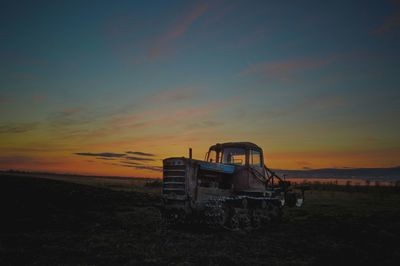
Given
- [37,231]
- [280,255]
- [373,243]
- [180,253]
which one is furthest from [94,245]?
[373,243]

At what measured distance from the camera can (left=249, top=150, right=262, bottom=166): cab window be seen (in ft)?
59.6

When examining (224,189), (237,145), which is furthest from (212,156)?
(224,189)

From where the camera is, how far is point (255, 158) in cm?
1848

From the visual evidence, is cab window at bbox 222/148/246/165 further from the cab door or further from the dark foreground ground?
the dark foreground ground

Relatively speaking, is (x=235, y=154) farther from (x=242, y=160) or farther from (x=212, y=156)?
(x=212, y=156)

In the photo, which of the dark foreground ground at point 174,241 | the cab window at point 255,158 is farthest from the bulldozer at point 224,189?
the dark foreground ground at point 174,241

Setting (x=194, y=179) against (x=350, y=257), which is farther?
(x=194, y=179)

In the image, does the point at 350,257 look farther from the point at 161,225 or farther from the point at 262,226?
the point at 161,225

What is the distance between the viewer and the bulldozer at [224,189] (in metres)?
15.3

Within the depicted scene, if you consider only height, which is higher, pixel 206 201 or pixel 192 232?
pixel 206 201

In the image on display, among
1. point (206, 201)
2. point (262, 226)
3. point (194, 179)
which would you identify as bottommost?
point (262, 226)

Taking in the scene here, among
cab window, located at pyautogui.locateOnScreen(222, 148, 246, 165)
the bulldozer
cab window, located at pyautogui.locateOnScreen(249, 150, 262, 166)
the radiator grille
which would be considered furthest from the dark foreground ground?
cab window, located at pyautogui.locateOnScreen(222, 148, 246, 165)

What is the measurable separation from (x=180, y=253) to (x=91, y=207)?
1586cm

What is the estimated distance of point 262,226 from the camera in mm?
18203
